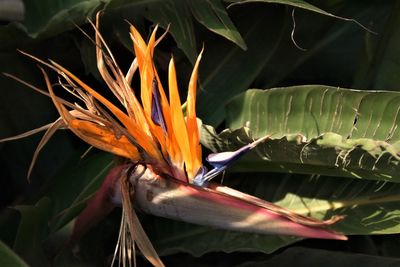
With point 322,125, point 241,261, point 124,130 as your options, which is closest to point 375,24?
point 322,125

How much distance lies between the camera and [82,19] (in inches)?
38.7

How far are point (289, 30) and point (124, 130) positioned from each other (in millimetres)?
441

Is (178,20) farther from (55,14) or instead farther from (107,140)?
(107,140)

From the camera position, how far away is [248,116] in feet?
3.15

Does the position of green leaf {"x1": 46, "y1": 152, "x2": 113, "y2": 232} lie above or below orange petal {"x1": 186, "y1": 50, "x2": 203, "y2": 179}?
below

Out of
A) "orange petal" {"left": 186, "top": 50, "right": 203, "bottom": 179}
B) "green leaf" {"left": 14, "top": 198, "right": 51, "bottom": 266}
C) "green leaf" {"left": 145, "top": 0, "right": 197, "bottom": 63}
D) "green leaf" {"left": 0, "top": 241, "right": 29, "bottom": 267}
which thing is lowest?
"green leaf" {"left": 14, "top": 198, "right": 51, "bottom": 266}

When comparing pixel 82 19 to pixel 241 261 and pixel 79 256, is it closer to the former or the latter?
pixel 79 256

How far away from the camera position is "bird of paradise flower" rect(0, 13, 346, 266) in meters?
0.72

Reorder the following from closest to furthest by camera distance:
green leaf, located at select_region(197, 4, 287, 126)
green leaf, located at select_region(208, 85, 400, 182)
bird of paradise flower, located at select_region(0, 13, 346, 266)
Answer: bird of paradise flower, located at select_region(0, 13, 346, 266), green leaf, located at select_region(208, 85, 400, 182), green leaf, located at select_region(197, 4, 287, 126)

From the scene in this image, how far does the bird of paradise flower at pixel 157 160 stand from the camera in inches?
28.3

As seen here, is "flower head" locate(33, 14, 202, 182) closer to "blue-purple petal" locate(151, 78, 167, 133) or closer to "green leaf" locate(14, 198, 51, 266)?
"blue-purple petal" locate(151, 78, 167, 133)

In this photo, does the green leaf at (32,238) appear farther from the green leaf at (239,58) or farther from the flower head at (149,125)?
the green leaf at (239,58)

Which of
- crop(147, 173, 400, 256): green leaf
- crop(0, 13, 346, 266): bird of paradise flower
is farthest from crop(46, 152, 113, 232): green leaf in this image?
crop(0, 13, 346, 266): bird of paradise flower

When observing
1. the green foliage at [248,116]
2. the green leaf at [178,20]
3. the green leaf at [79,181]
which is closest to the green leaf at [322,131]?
the green foliage at [248,116]
